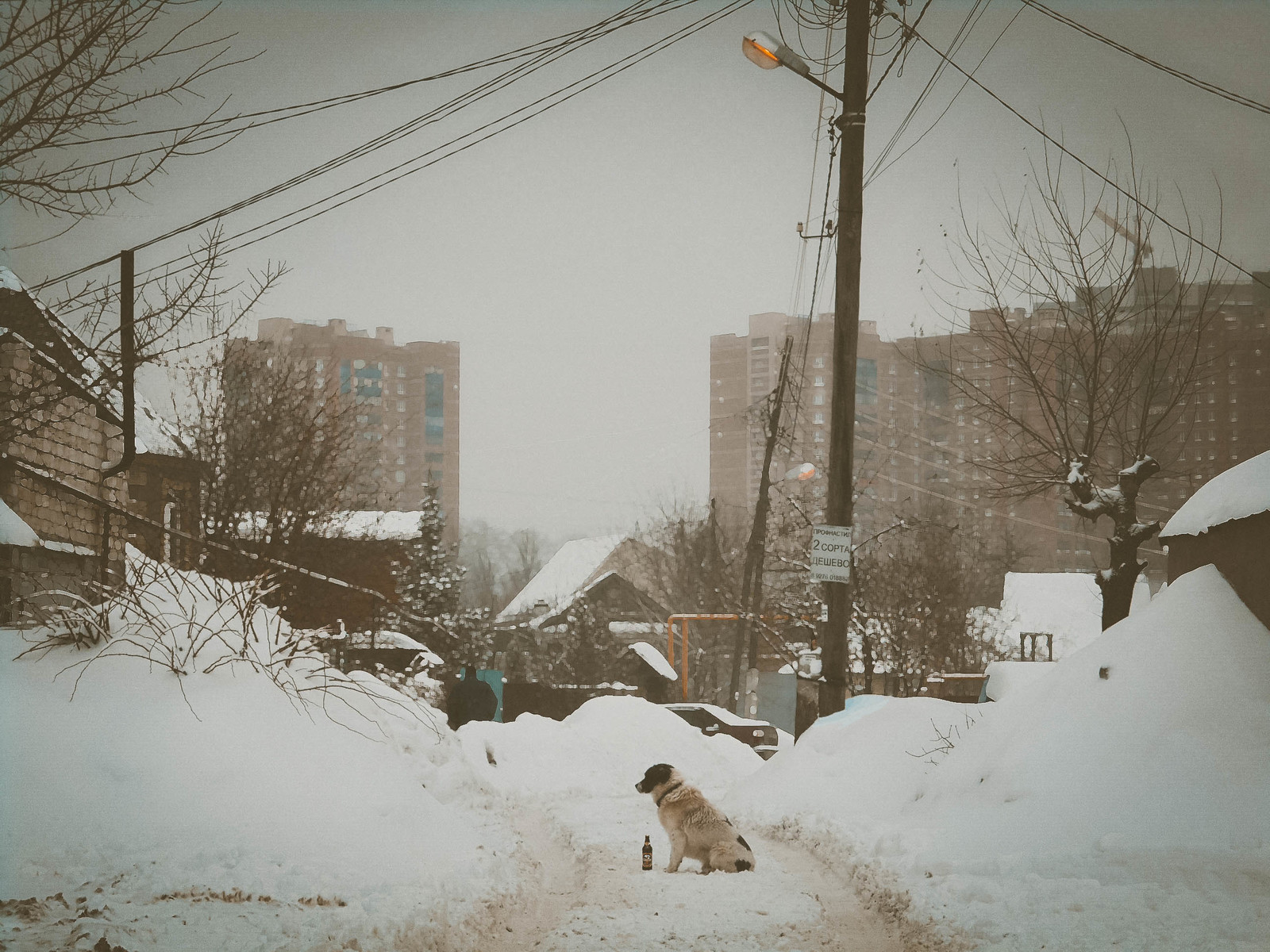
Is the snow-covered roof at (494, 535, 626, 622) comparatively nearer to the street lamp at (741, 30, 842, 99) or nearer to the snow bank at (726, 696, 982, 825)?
the snow bank at (726, 696, 982, 825)

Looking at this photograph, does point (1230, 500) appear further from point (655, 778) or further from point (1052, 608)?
point (1052, 608)

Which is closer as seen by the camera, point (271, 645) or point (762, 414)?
point (271, 645)

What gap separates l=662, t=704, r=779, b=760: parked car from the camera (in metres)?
20.0

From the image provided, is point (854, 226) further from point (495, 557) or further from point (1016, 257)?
point (495, 557)

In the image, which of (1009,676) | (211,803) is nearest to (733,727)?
(1009,676)

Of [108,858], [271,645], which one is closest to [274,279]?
[271,645]

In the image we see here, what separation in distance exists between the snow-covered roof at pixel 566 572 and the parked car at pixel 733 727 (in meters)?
28.5

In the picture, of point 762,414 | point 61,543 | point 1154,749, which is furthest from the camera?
point 762,414

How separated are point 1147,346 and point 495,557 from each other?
203 feet

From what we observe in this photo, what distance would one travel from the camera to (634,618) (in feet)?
152

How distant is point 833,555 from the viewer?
1007 centimetres

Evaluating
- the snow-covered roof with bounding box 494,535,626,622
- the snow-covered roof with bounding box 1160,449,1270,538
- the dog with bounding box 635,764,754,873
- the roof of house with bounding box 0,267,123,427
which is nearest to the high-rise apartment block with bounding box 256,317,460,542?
the snow-covered roof with bounding box 494,535,626,622

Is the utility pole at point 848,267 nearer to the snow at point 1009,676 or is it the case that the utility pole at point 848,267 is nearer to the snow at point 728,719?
the snow at point 1009,676

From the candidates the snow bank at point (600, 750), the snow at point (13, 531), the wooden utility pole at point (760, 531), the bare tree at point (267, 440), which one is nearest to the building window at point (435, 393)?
the bare tree at point (267, 440)
